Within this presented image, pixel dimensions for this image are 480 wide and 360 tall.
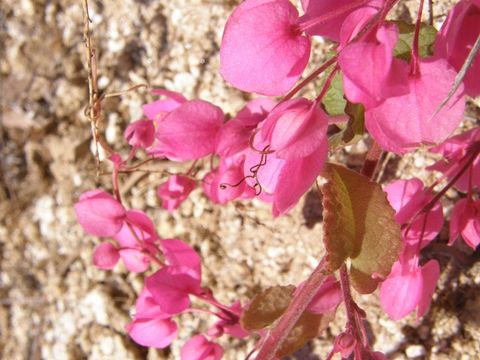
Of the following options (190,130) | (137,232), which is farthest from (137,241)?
(190,130)

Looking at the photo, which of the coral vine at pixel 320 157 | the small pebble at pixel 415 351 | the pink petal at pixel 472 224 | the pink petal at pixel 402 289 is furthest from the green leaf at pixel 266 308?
the small pebble at pixel 415 351

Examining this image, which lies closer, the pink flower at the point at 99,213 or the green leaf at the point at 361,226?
the green leaf at the point at 361,226

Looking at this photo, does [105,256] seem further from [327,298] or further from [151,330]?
[327,298]

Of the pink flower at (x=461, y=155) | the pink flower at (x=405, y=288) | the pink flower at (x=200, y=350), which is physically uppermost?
the pink flower at (x=461, y=155)

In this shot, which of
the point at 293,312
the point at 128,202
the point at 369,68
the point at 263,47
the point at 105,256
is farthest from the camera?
the point at 128,202

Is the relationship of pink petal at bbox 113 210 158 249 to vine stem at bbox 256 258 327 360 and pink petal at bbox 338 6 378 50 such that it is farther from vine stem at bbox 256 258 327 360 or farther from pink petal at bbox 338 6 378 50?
pink petal at bbox 338 6 378 50

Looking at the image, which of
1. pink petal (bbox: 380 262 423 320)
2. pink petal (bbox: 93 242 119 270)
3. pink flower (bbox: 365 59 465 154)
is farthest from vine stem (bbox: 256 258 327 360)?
pink petal (bbox: 93 242 119 270)

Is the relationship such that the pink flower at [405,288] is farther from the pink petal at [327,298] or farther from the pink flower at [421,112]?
the pink flower at [421,112]
